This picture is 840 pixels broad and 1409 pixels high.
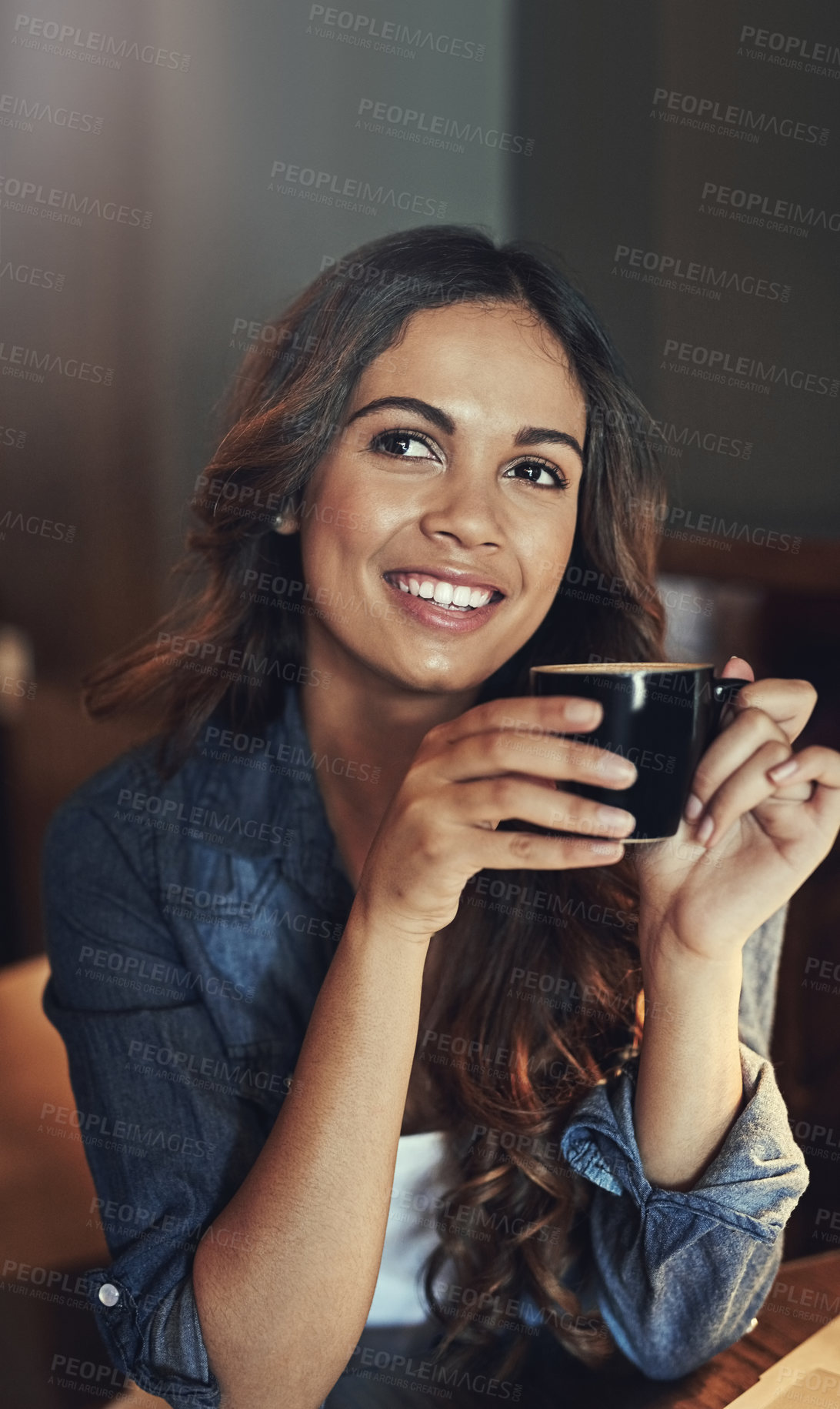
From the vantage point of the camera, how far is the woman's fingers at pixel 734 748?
53 centimetres

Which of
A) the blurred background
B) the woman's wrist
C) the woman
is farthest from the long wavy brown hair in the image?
the woman's wrist

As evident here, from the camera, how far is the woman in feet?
1.90

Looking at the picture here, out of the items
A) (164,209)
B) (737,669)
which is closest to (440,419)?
(737,669)

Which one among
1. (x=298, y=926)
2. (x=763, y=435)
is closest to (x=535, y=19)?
(x=763, y=435)

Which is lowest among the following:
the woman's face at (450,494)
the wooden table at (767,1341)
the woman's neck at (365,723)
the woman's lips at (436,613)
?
the wooden table at (767,1341)

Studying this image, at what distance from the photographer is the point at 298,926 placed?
2.67 feet

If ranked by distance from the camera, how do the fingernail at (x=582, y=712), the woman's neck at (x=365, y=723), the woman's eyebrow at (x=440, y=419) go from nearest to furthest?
1. the fingernail at (x=582, y=712)
2. the woman's eyebrow at (x=440, y=419)
3. the woman's neck at (x=365, y=723)

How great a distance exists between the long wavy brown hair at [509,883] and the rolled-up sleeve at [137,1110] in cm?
12

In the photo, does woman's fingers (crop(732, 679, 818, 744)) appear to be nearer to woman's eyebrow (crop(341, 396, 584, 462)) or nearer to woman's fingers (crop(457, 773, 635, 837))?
woman's fingers (crop(457, 773, 635, 837))

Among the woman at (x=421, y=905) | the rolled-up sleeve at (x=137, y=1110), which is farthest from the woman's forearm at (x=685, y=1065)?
the rolled-up sleeve at (x=137, y=1110)

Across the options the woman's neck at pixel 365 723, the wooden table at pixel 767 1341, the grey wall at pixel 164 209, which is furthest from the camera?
the grey wall at pixel 164 209

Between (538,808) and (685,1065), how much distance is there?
24 cm

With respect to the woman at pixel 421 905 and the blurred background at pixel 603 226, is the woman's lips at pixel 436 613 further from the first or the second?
the blurred background at pixel 603 226

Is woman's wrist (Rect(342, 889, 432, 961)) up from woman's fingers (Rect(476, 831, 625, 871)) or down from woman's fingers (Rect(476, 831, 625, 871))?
down
